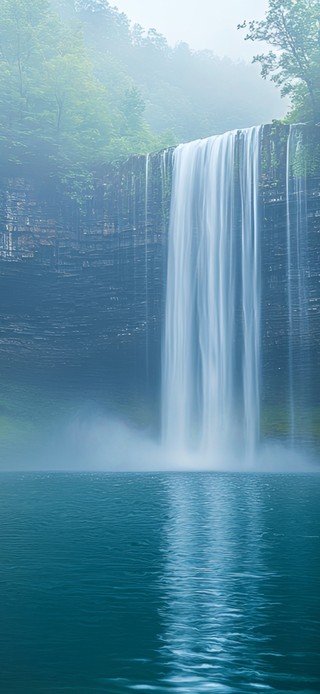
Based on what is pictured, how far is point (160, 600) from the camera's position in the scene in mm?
7535

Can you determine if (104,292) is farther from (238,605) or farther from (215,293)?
(238,605)

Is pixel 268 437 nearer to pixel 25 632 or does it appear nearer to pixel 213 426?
pixel 213 426

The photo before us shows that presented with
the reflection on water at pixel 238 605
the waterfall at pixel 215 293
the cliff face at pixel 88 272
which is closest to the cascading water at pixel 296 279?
the waterfall at pixel 215 293

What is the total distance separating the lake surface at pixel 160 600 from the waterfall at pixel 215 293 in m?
18.0

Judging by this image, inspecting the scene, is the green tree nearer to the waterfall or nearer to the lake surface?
the waterfall

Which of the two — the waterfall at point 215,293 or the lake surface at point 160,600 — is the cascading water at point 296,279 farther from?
the lake surface at point 160,600

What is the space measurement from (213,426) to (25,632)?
90.2ft

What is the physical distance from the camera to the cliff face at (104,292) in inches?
1308

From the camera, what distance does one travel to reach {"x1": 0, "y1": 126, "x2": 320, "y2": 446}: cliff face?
33.2 m

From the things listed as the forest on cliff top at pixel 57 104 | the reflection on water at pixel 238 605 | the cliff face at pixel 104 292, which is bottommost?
the reflection on water at pixel 238 605

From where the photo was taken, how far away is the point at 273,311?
32.9 m

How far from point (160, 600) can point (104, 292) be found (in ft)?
92.3

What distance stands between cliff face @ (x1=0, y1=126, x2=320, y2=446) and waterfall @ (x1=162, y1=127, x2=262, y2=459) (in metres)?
0.70

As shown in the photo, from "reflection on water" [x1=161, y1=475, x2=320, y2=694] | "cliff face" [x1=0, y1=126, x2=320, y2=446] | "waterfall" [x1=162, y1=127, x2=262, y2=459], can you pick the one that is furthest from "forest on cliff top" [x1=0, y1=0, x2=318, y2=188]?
"reflection on water" [x1=161, y1=475, x2=320, y2=694]
